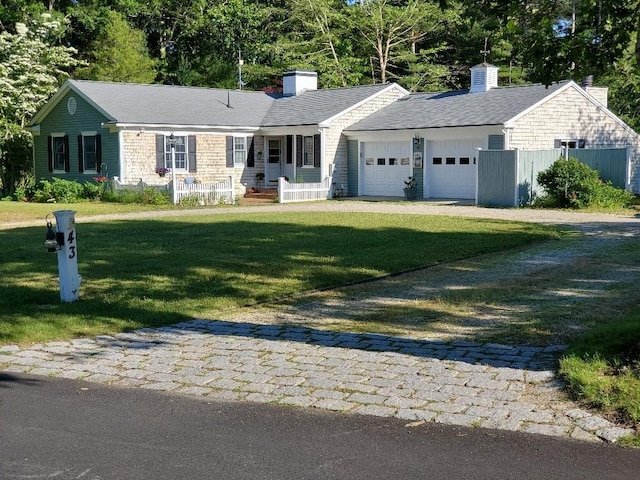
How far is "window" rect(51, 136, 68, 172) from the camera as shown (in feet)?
110

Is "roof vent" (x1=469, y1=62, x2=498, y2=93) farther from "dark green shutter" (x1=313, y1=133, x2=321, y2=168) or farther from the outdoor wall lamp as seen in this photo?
the outdoor wall lamp

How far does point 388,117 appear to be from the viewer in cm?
3216

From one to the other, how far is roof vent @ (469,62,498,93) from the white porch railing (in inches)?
430

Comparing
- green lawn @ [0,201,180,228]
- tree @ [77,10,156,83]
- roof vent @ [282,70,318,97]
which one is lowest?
green lawn @ [0,201,180,228]

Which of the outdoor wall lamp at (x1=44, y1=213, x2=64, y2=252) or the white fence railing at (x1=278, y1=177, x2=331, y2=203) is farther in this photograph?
the white fence railing at (x1=278, y1=177, x2=331, y2=203)

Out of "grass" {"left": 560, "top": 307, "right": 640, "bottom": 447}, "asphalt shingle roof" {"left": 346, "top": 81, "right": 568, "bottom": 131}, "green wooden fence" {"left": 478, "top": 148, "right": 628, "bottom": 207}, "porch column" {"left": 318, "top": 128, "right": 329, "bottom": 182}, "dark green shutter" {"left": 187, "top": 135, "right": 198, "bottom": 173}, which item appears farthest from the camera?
"dark green shutter" {"left": 187, "top": 135, "right": 198, "bottom": 173}

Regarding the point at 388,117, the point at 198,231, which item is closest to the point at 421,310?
the point at 198,231

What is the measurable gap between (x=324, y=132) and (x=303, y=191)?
2.99 meters

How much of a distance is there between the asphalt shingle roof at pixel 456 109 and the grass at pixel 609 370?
815 inches

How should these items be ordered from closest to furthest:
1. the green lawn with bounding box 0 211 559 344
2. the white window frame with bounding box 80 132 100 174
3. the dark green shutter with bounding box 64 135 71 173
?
the green lawn with bounding box 0 211 559 344
the white window frame with bounding box 80 132 100 174
the dark green shutter with bounding box 64 135 71 173

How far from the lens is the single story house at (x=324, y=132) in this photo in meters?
28.8

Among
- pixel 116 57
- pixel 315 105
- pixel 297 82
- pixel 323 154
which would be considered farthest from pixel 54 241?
pixel 116 57

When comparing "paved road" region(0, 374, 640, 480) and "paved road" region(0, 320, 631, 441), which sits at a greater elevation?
"paved road" region(0, 320, 631, 441)

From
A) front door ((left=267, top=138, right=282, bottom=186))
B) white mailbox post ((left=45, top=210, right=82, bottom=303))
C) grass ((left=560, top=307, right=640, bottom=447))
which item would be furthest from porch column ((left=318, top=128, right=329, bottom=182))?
grass ((left=560, top=307, right=640, bottom=447))
